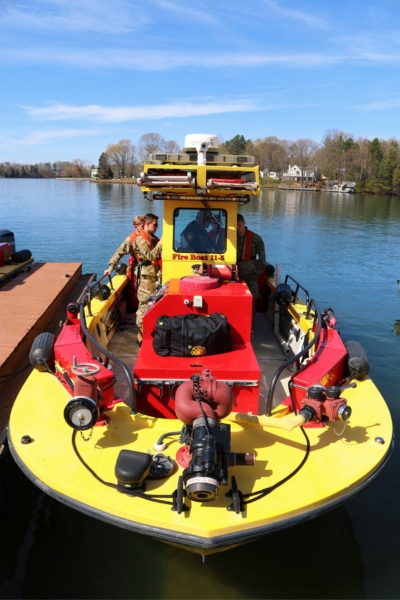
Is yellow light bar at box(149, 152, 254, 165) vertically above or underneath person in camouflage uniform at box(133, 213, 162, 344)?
above

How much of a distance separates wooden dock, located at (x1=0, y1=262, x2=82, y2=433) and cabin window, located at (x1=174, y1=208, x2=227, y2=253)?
116 inches

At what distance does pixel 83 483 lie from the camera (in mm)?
3480

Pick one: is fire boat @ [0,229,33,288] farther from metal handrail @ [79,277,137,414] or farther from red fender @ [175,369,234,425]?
red fender @ [175,369,234,425]

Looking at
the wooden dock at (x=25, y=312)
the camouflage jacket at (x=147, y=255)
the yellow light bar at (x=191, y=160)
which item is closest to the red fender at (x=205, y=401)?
the wooden dock at (x=25, y=312)

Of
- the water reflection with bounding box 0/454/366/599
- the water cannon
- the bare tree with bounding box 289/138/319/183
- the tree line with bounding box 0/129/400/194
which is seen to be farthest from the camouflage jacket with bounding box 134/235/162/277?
the bare tree with bounding box 289/138/319/183

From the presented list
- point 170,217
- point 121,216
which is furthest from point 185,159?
point 121,216

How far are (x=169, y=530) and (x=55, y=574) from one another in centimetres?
211

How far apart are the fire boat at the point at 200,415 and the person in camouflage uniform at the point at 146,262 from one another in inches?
25.5

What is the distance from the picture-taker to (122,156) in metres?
121

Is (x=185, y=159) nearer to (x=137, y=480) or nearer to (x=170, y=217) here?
(x=170, y=217)

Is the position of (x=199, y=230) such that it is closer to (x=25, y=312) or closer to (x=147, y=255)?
(x=147, y=255)

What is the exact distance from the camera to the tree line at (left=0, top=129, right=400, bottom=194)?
78.8 m

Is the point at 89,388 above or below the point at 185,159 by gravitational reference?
below

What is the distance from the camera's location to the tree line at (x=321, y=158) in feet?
258
